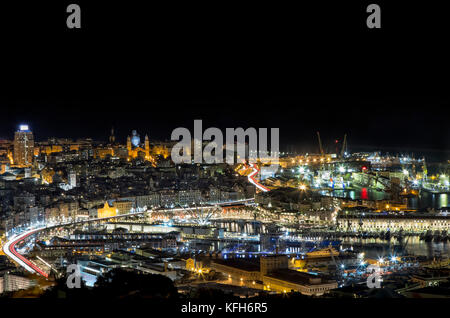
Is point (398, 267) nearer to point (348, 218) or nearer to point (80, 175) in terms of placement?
point (348, 218)

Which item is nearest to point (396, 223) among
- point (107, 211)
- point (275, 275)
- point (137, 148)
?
point (275, 275)

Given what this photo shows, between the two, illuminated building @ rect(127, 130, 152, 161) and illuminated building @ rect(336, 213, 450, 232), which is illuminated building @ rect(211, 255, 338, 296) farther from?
illuminated building @ rect(127, 130, 152, 161)

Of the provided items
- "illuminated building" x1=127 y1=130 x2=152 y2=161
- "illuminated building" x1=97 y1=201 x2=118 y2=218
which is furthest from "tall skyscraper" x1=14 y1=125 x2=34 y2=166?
"illuminated building" x1=97 y1=201 x2=118 y2=218

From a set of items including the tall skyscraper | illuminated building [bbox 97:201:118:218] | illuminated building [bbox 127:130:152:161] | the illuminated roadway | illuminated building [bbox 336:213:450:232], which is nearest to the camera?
the illuminated roadway

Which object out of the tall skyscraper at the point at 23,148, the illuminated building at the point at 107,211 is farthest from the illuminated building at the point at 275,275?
the tall skyscraper at the point at 23,148

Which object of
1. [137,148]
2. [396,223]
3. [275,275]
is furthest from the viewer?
[137,148]

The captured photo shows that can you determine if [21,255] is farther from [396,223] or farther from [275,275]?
[396,223]

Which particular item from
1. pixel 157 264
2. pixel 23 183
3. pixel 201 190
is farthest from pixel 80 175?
pixel 157 264
